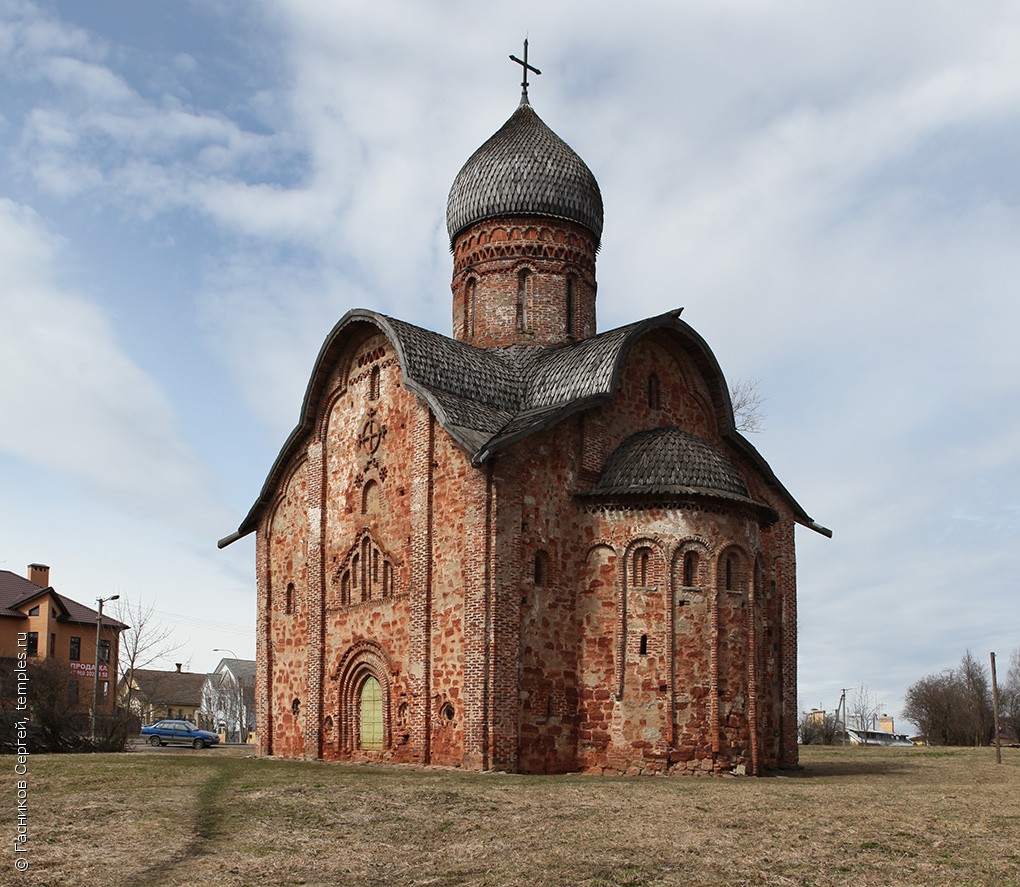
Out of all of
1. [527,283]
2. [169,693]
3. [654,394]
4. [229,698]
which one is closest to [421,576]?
[654,394]

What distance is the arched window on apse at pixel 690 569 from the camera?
17109mm

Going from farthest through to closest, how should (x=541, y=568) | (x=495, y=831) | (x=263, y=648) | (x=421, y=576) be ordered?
(x=263, y=648), (x=421, y=576), (x=541, y=568), (x=495, y=831)

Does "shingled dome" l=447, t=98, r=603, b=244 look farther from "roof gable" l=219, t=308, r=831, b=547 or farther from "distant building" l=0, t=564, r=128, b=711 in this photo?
"distant building" l=0, t=564, r=128, b=711

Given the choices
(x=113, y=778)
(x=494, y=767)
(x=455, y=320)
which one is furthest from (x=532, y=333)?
(x=113, y=778)

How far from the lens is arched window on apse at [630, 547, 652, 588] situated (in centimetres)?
1717

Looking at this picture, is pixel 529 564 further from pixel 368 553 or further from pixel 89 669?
pixel 89 669

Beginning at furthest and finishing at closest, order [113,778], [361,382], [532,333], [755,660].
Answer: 1. [532,333]
2. [361,382]
3. [755,660]
4. [113,778]

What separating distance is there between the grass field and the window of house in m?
4.04

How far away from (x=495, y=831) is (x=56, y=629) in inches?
1287

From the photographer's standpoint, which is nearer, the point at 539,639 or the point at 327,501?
the point at 539,639

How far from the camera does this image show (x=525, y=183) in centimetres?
2227

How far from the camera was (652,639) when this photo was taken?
1688cm

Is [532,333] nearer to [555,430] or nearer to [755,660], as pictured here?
[555,430]

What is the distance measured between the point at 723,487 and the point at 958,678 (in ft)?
160
